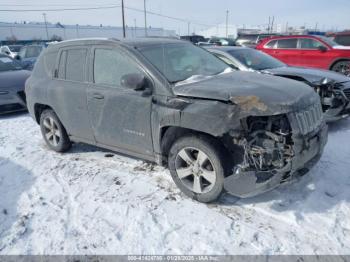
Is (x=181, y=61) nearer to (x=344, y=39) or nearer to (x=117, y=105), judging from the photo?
(x=117, y=105)

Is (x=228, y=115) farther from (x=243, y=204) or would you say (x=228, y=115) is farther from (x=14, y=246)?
(x=14, y=246)

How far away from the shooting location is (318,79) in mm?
5445

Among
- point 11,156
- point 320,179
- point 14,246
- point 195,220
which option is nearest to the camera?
point 14,246

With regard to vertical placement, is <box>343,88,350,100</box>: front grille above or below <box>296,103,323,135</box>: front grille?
below

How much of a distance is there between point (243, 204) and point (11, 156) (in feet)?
13.0

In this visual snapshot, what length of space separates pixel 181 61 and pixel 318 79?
2858mm

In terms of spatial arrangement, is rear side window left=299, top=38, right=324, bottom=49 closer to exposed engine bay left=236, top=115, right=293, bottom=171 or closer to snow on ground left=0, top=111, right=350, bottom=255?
snow on ground left=0, top=111, right=350, bottom=255

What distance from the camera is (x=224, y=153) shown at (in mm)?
3223

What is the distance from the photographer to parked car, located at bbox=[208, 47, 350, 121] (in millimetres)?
5331

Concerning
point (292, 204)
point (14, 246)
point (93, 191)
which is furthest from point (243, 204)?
point (14, 246)

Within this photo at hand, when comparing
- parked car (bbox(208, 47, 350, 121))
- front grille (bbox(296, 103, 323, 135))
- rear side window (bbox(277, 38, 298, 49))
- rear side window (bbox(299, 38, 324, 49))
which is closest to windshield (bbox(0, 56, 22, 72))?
parked car (bbox(208, 47, 350, 121))

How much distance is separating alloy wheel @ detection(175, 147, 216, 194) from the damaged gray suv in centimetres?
1

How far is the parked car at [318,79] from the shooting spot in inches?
210

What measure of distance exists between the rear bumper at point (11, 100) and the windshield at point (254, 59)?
543cm
